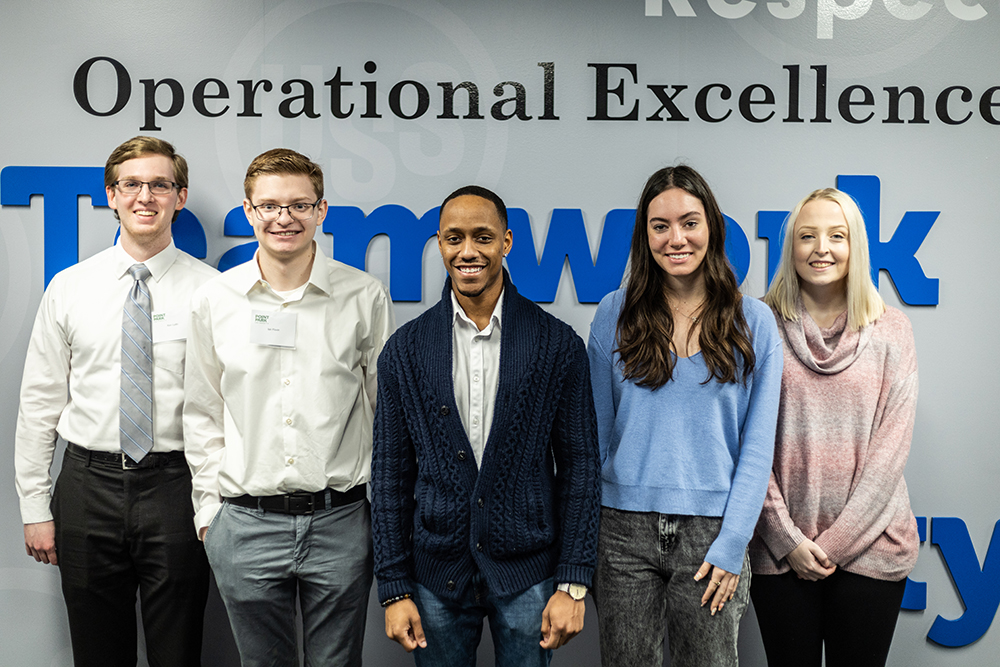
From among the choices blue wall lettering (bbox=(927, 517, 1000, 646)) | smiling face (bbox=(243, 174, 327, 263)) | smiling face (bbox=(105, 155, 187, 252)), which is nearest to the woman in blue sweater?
smiling face (bbox=(243, 174, 327, 263))

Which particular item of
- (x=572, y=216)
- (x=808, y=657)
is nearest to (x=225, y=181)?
→ (x=572, y=216)

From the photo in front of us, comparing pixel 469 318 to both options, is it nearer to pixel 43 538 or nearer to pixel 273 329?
pixel 273 329

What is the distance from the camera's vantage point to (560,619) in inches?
71.2

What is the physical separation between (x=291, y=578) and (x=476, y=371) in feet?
3.06

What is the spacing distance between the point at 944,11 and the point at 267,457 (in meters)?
3.06

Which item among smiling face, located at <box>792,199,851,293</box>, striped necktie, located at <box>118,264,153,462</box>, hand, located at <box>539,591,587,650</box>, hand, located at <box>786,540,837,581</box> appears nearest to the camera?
hand, located at <box>539,591,587,650</box>

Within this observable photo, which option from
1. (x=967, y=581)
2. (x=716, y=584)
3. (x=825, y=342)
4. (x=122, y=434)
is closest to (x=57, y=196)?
(x=122, y=434)

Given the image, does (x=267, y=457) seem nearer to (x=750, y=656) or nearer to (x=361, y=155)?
(x=361, y=155)

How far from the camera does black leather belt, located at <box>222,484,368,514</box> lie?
2135 millimetres

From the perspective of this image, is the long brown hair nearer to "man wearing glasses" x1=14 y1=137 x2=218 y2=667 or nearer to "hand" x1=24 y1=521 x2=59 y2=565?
"man wearing glasses" x1=14 y1=137 x2=218 y2=667

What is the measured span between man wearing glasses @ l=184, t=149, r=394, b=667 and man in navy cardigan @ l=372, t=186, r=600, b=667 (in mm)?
328

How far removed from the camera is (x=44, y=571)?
284 cm

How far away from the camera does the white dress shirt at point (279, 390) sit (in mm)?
2143

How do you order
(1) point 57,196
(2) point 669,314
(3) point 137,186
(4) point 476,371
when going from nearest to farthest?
(4) point 476,371
(2) point 669,314
(3) point 137,186
(1) point 57,196
